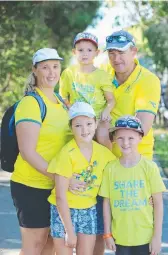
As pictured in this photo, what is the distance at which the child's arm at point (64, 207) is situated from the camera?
13.4 ft

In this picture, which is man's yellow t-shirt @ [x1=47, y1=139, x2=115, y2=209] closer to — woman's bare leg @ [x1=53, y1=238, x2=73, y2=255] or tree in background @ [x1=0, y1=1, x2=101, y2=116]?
woman's bare leg @ [x1=53, y1=238, x2=73, y2=255]

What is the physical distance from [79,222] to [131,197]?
39 centimetres

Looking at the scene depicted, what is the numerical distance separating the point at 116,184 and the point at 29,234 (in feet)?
2.45

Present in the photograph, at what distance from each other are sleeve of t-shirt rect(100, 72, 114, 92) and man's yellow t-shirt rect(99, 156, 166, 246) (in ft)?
2.31

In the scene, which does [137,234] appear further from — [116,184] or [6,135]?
[6,135]

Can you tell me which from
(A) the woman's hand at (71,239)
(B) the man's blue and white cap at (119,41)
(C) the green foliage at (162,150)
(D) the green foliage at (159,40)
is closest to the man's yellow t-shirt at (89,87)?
(B) the man's blue and white cap at (119,41)

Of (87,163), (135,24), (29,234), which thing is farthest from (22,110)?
(135,24)

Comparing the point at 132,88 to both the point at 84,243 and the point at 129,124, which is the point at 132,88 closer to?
the point at 129,124

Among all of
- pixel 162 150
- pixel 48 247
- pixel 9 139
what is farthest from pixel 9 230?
pixel 162 150

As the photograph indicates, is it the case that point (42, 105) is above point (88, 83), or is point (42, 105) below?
below

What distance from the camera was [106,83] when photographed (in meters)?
4.64

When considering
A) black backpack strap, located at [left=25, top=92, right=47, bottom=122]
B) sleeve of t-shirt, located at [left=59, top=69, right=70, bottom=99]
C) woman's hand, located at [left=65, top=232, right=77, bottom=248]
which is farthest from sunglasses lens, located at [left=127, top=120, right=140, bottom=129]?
sleeve of t-shirt, located at [left=59, top=69, right=70, bottom=99]

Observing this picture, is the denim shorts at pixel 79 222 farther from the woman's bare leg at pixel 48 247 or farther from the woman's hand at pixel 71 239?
the woman's bare leg at pixel 48 247

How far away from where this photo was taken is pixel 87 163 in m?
4.17
